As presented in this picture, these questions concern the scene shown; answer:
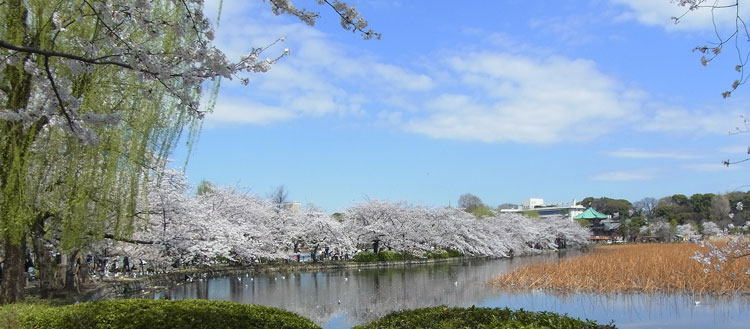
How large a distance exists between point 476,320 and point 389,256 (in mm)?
29759

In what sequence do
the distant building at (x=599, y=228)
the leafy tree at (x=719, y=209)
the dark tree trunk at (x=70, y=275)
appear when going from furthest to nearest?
the distant building at (x=599, y=228) → the leafy tree at (x=719, y=209) → the dark tree trunk at (x=70, y=275)

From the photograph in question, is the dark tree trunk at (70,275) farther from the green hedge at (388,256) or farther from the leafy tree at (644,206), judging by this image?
the leafy tree at (644,206)

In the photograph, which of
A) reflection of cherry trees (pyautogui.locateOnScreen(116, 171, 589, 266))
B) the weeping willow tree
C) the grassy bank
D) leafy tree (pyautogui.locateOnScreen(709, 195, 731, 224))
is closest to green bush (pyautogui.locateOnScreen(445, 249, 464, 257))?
reflection of cherry trees (pyautogui.locateOnScreen(116, 171, 589, 266))

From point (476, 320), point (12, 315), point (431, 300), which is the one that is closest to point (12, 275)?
point (12, 315)

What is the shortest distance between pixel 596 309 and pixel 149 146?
1050 centimetres

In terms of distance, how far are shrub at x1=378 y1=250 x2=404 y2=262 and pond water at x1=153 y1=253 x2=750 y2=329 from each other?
1086 cm

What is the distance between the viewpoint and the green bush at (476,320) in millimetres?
4410

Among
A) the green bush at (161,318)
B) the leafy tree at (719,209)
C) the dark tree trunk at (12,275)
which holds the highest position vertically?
the leafy tree at (719,209)

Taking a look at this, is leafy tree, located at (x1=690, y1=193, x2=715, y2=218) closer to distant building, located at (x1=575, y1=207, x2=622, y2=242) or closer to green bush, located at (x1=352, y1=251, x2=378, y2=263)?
distant building, located at (x1=575, y1=207, x2=622, y2=242)

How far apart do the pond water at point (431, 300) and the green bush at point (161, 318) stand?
5053 mm

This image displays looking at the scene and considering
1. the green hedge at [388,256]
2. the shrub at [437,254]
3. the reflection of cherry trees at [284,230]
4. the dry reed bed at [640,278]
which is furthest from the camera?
the shrub at [437,254]

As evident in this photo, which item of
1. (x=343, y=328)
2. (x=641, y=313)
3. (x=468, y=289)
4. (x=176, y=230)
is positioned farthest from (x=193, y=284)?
(x=641, y=313)

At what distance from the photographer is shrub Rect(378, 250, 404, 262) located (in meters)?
34.0

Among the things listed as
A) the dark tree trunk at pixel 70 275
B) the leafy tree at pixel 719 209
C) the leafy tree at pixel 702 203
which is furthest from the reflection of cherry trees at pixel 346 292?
the leafy tree at pixel 702 203
